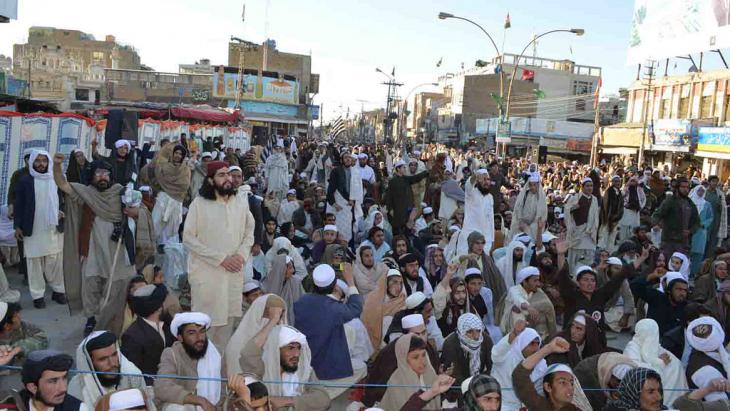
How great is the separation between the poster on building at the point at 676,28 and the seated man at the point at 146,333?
2911 cm

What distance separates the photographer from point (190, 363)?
4.00m

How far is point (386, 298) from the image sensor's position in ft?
18.9

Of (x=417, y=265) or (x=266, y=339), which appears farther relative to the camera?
(x=417, y=265)

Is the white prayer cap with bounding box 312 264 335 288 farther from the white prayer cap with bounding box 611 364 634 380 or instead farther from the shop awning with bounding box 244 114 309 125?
the shop awning with bounding box 244 114 309 125

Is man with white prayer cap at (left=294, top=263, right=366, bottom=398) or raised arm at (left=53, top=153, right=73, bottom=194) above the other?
raised arm at (left=53, top=153, right=73, bottom=194)

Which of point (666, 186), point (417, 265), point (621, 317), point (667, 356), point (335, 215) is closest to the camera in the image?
point (667, 356)

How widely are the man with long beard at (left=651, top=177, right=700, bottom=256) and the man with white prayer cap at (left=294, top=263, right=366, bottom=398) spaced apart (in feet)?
20.3

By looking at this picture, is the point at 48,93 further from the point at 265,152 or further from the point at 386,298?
the point at 386,298

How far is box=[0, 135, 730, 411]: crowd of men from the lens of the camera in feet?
13.1

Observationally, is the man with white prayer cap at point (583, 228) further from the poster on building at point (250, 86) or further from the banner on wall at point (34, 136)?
the poster on building at point (250, 86)

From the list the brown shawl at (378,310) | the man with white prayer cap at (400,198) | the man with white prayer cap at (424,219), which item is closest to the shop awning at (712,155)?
the man with white prayer cap at (424,219)

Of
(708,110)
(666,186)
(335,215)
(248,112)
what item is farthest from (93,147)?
(248,112)

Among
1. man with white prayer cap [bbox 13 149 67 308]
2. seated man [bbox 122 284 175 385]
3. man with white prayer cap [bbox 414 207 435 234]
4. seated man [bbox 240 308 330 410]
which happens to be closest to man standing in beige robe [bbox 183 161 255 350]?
seated man [bbox 122 284 175 385]

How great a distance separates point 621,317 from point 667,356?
9.53 ft
